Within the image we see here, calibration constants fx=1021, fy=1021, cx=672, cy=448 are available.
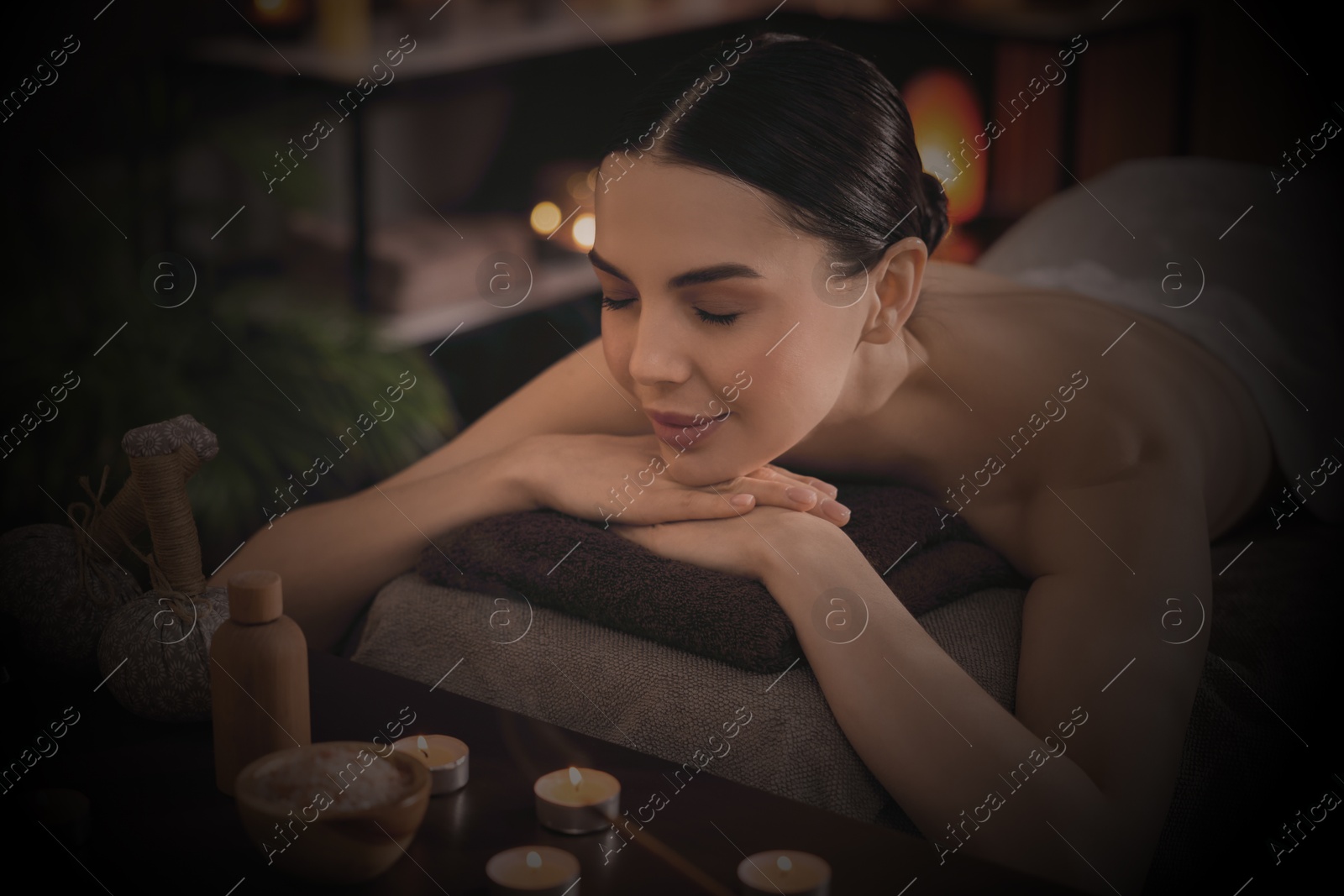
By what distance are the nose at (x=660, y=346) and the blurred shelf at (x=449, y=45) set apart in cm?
32

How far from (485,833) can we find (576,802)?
0.08 metres

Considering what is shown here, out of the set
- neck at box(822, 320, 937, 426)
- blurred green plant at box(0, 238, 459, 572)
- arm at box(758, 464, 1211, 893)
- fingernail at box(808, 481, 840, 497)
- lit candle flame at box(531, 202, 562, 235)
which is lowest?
arm at box(758, 464, 1211, 893)

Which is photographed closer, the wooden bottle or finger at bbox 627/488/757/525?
the wooden bottle

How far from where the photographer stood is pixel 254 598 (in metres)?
0.83

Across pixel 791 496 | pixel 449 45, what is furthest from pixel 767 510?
pixel 449 45

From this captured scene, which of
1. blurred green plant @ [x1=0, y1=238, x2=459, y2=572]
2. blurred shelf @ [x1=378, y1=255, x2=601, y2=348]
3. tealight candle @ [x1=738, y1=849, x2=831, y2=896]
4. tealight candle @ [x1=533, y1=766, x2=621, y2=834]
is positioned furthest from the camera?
blurred green plant @ [x1=0, y1=238, x2=459, y2=572]

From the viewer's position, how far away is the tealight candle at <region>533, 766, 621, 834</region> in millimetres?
792

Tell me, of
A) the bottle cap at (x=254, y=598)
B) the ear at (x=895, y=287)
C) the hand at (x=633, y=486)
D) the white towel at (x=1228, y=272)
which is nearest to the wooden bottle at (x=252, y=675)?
the bottle cap at (x=254, y=598)

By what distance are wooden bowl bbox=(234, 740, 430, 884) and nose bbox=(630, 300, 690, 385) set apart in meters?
0.42

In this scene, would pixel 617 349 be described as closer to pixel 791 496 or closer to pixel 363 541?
pixel 791 496

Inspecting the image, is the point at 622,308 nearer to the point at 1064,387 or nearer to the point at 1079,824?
the point at 1064,387

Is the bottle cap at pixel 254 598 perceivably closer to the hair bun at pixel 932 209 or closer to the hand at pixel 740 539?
the hand at pixel 740 539

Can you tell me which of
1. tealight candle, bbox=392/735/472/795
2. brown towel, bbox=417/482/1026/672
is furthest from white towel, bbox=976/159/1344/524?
tealight candle, bbox=392/735/472/795

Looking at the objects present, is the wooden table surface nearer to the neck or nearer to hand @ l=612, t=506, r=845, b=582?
hand @ l=612, t=506, r=845, b=582
